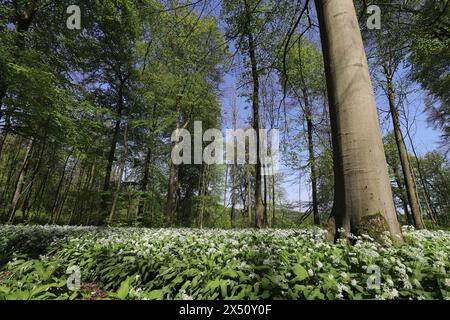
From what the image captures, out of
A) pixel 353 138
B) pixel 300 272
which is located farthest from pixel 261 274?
pixel 353 138

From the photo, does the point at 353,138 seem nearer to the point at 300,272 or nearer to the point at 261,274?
the point at 300,272

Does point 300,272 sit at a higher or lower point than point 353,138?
lower

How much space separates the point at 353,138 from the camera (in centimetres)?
277

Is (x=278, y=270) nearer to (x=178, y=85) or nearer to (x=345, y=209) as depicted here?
(x=345, y=209)

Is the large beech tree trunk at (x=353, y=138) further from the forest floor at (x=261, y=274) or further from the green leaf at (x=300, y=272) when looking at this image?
the green leaf at (x=300, y=272)

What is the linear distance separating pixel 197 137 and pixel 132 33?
8485 millimetres

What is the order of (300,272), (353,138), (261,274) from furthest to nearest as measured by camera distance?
(353,138), (261,274), (300,272)

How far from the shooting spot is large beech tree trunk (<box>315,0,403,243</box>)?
8.63ft

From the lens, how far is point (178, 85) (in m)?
12.8

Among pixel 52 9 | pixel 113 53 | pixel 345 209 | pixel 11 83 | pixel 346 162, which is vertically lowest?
pixel 345 209

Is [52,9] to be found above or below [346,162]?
above

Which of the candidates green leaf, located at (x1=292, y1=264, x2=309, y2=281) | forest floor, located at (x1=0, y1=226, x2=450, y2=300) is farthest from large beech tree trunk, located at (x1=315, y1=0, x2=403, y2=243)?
green leaf, located at (x1=292, y1=264, x2=309, y2=281)

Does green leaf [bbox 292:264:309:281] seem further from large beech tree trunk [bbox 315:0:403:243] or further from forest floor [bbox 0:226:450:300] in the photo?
large beech tree trunk [bbox 315:0:403:243]
